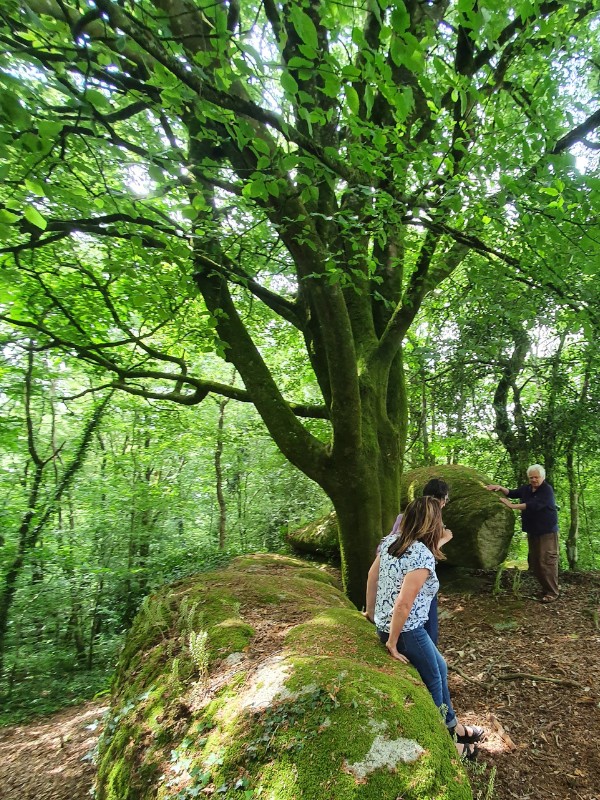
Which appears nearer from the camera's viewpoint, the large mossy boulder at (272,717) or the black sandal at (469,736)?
the large mossy boulder at (272,717)

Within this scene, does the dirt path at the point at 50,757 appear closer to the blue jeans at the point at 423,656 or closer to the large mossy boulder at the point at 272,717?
the large mossy boulder at the point at 272,717

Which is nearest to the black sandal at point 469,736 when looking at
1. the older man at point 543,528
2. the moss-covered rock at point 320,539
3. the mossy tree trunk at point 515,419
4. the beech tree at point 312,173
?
the beech tree at point 312,173

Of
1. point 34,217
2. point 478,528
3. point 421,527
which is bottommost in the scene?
point 478,528

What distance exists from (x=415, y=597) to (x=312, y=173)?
3873 millimetres

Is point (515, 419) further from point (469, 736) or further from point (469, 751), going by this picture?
point (469, 751)

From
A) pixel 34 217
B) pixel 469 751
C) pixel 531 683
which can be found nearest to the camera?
pixel 34 217

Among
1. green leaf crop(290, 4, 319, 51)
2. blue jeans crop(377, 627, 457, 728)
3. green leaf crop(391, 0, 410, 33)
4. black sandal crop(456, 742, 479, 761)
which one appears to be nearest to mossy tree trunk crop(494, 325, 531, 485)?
black sandal crop(456, 742, 479, 761)

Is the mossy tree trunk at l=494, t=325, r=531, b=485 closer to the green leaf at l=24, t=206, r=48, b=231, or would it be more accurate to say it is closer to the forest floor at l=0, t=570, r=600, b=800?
the forest floor at l=0, t=570, r=600, b=800

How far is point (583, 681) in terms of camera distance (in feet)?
15.1

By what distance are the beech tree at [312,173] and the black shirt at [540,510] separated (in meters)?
2.10

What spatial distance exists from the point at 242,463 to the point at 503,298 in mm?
11688

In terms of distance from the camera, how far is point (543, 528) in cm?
686

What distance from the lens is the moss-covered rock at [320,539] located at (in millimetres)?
9305

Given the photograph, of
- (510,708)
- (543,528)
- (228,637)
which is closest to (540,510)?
(543,528)
